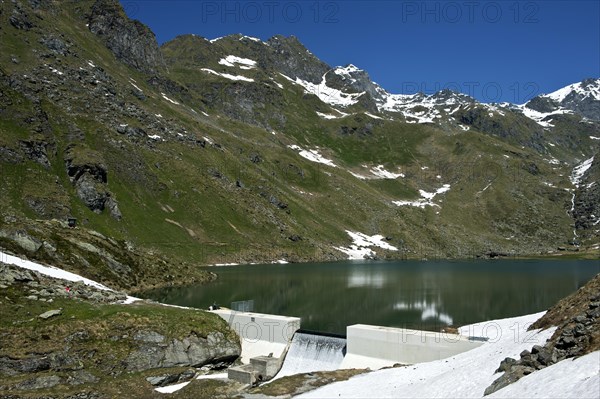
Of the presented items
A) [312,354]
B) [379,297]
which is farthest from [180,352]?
[379,297]

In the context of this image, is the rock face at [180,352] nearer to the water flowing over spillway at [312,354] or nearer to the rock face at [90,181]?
the water flowing over spillway at [312,354]

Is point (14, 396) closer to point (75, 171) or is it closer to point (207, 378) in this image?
point (207, 378)

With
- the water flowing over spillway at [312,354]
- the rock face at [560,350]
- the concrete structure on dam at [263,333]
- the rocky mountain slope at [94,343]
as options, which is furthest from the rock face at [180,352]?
the rock face at [560,350]

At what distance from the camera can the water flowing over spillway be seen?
4862 cm

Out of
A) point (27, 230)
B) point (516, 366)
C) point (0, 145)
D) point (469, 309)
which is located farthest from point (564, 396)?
point (0, 145)

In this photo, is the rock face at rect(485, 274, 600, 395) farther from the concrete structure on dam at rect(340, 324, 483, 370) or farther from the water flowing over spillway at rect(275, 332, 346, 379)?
the water flowing over spillway at rect(275, 332, 346, 379)

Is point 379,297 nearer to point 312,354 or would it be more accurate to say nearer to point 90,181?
point 312,354

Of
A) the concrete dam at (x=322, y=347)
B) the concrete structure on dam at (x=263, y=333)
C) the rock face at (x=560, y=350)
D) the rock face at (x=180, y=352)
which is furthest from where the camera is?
the concrete structure on dam at (x=263, y=333)

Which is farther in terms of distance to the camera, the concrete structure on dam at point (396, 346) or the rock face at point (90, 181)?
the rock face at point (90, 181)

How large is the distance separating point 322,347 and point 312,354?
1.31 metres

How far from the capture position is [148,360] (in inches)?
1805

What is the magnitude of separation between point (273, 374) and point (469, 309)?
4304cm

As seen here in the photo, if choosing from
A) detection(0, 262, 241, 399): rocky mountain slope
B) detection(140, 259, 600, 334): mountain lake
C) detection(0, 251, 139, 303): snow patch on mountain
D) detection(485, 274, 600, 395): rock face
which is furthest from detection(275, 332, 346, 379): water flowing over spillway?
detection(485, 274, 600, 395): rock face

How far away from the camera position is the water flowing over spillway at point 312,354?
4862 cm
